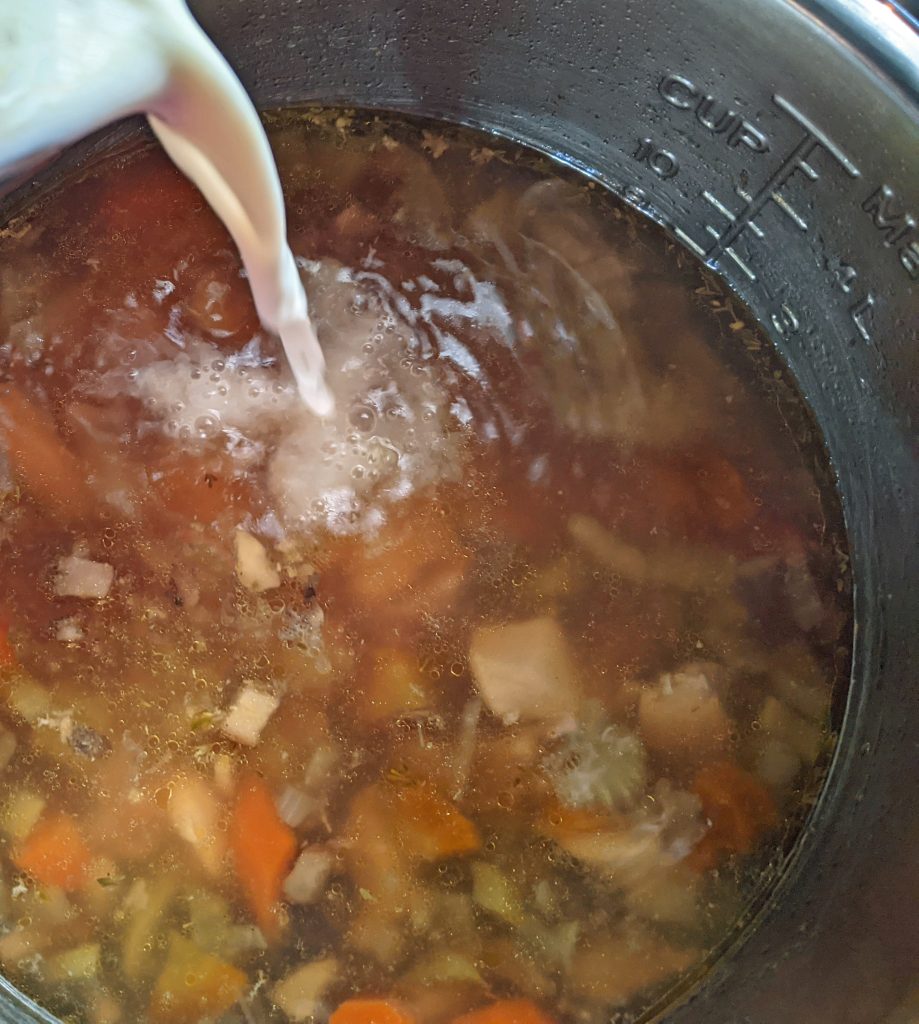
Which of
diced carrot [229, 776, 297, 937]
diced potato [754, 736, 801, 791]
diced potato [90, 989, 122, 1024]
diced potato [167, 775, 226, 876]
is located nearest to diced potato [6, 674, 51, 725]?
diced potato [167, 775, 226, 876]

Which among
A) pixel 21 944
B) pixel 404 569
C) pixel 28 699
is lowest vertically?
pixel 21 944

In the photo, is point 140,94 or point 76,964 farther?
point 76,964

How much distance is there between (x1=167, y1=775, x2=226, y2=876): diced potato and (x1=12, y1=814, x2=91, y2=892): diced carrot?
0.54ft

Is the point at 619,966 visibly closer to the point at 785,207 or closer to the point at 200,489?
the point at 200,489

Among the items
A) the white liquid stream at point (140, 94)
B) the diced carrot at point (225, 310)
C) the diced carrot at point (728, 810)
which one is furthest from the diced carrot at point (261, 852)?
the white liquid stream at point (140, 94)

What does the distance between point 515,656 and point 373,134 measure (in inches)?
40.3

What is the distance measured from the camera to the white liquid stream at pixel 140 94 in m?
0.97

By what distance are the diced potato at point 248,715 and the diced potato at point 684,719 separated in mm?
635

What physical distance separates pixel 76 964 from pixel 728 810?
1.13 m

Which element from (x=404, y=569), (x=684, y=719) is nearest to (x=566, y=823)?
(x=684, y=719)

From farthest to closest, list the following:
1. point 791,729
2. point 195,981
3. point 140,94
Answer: point 791,729 < point 195,981 < point 140,94

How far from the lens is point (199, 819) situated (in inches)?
58.9

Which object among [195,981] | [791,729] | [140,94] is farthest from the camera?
[791,729]

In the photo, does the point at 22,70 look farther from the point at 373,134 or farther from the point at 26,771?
the point at 26,771
